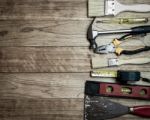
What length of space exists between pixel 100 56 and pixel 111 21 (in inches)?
6.0

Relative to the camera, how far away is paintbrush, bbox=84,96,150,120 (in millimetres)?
1412

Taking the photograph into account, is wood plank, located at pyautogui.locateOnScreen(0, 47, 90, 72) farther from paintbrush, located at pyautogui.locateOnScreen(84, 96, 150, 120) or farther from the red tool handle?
the red tool handle

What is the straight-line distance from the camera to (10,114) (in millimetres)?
1459

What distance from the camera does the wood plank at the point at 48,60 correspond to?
57.7 inches

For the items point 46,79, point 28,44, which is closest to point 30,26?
point 28,44

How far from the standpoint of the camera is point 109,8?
1.46 metres

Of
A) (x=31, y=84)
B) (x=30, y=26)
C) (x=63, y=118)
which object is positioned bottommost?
(x=63, y=118)

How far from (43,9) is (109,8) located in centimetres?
28

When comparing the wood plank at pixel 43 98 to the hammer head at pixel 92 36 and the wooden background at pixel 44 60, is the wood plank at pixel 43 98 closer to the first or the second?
the wooden background at pixel 44 60

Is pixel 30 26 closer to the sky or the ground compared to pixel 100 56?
closer to the sky

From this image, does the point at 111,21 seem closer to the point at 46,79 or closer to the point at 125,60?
the point at 125,60

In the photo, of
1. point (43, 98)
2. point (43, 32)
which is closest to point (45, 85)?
point (43, 98)

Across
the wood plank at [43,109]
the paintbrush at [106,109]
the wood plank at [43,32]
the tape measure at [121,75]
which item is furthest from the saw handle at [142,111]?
the wood plank at [43,32]

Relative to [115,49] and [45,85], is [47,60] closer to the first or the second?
[45,85]
